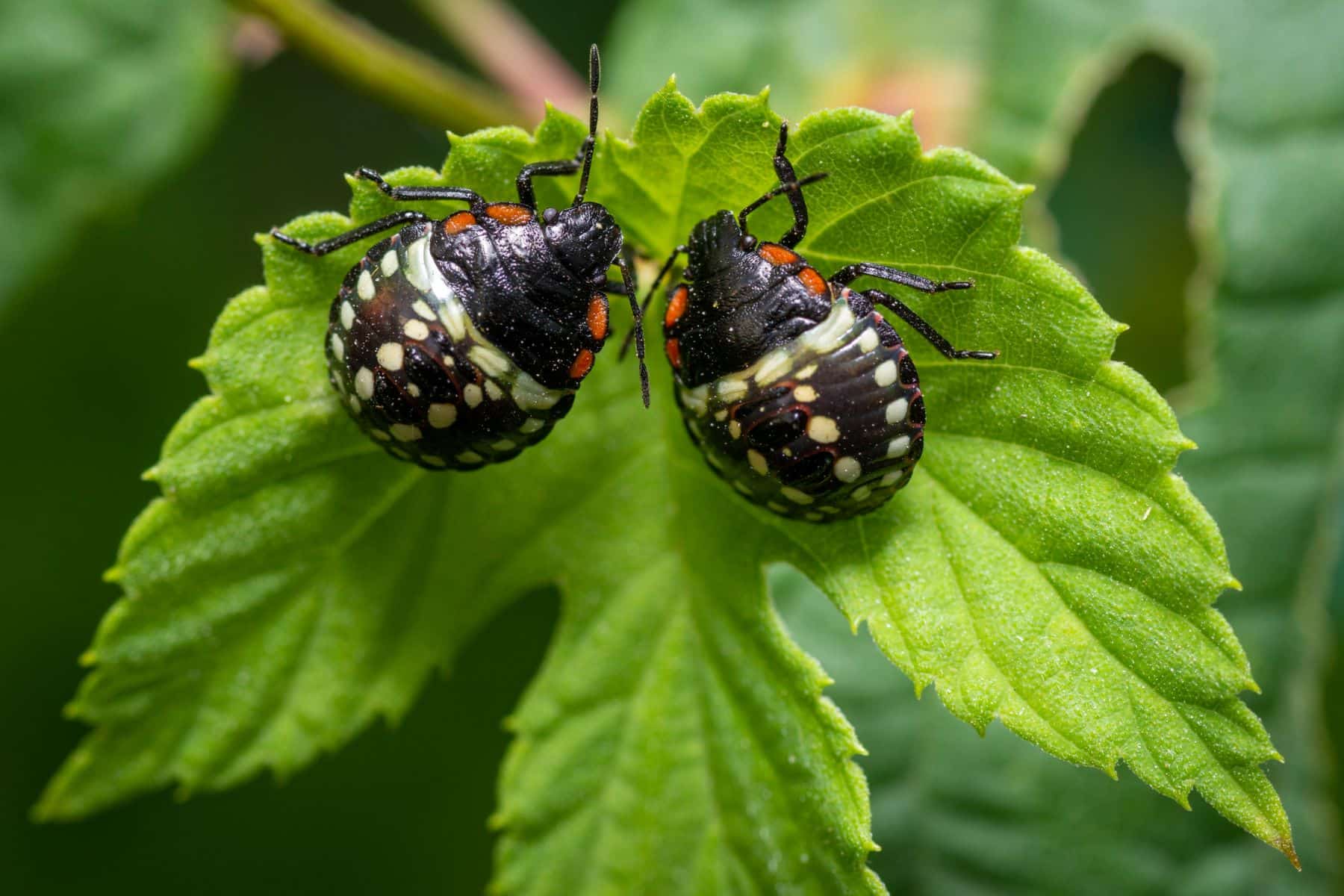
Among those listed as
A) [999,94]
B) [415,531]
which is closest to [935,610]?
[415,531]

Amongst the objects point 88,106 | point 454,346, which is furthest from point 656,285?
point 88,106

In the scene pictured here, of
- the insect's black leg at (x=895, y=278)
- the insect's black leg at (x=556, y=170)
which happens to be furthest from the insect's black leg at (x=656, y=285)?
the insect's black leg at (x=895, y=278)

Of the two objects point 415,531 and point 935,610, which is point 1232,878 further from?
point 415,531

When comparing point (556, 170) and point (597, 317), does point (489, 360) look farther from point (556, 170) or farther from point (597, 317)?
point (556, 170)

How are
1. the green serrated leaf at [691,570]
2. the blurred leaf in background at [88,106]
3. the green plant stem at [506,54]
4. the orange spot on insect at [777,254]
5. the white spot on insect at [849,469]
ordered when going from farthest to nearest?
the blurred leaf in background at [88,106] → the green plant stem at [506,54] → the orange spot on insect at [777,254] → the white spot on insect at [849,469] → the green serrated leaf at [691,570]

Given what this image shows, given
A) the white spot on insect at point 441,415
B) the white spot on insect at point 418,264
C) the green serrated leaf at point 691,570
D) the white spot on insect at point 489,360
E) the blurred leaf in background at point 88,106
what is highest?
the blurred leaf in background at point 88,106

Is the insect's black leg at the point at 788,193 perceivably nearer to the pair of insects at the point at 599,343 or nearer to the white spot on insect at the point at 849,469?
the pair of insects at the point at 599,343
